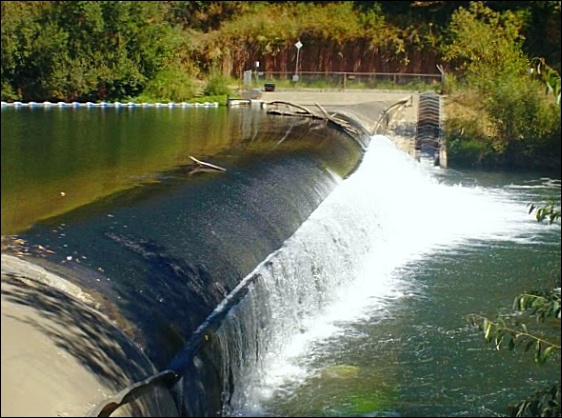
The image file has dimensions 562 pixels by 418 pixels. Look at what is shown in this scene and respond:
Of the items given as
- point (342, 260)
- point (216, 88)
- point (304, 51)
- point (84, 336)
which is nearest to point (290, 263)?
point (342, 260)

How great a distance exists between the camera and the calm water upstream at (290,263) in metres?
5.47

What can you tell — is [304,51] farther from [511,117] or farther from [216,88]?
[511,117]

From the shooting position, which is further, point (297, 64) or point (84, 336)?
point (297, 64)

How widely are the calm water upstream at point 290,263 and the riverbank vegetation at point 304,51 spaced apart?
171 inches

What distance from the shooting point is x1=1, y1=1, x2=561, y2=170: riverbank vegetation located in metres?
16.8

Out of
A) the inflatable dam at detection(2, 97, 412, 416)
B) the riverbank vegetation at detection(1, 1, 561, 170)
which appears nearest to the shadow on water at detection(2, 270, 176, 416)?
the inflatable dam at detection(2, 97, 412, 416)

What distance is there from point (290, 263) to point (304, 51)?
21.0 metres

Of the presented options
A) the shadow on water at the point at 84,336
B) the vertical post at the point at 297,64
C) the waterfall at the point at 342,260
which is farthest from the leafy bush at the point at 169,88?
the shadow on water at the point at 84,336

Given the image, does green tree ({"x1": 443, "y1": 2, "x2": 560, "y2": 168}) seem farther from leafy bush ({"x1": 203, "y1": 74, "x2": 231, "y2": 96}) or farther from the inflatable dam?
leafy bush ({"x1": 203, "y1": 74, "x2": 231, "y2": 96})

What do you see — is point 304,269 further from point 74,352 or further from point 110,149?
point 110,149

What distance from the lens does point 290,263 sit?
287 inches

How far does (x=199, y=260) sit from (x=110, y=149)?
6.20m

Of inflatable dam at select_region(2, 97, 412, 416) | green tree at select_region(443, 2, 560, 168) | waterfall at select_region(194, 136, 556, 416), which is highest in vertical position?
green tree at select_region(443, 2, 560, 168)

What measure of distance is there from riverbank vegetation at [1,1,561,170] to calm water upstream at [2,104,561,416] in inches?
171
